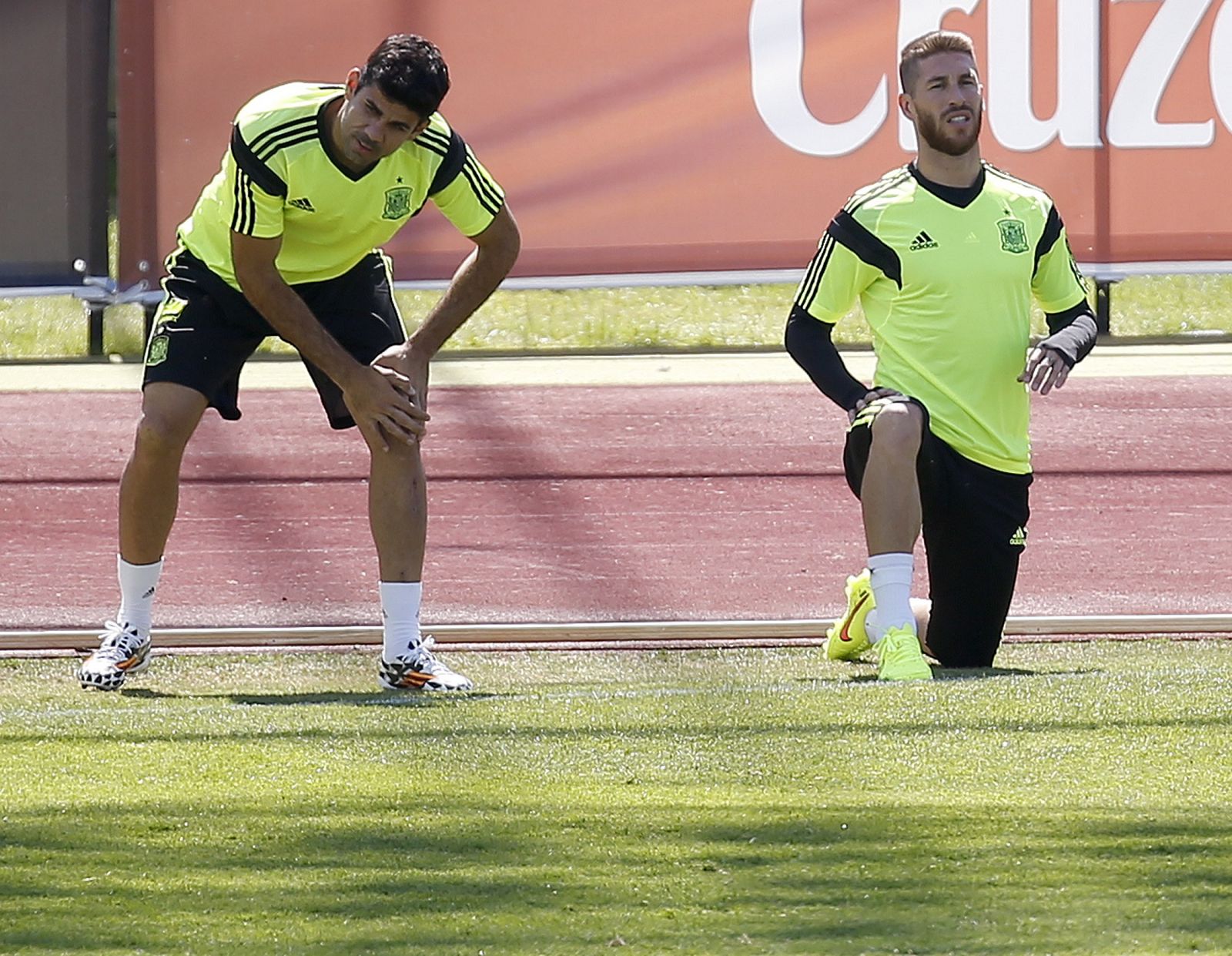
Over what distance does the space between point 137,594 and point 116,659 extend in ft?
0.66

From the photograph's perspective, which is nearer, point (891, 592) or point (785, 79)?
point (891, 592)

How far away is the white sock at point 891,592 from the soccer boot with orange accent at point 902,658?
0.14ft

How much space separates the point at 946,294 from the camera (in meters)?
5.67

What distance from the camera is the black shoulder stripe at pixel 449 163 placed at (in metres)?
5.61

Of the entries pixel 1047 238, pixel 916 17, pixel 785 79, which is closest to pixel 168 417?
pixel 1047 238

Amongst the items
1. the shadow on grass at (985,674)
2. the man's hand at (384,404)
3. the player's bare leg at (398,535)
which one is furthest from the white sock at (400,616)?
the shadow on grass at (985,674)

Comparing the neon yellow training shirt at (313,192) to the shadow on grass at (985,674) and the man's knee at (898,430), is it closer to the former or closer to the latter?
the man's knee at (898,430)

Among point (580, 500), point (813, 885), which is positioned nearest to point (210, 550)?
point (580, 500)

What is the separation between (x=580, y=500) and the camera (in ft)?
27.5

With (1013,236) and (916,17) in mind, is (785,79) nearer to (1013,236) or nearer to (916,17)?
(916,17)

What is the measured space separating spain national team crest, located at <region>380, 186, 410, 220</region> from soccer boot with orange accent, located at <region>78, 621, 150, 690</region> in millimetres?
1170

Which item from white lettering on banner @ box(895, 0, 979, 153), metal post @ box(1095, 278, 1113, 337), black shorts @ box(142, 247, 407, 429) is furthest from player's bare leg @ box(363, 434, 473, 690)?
metal post @ box(1095, 278, 1113, 337)

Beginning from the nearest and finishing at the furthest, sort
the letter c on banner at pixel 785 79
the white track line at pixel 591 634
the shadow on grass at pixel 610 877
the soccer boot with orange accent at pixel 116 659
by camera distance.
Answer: the shadow on grass at pixel 610 877, the soccer boot with orange accent at pixel 116 659, the white track line at pixel 591 634, the letter c on banner at pixel 785 79

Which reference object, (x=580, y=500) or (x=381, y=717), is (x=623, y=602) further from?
(x=381, y=717)
